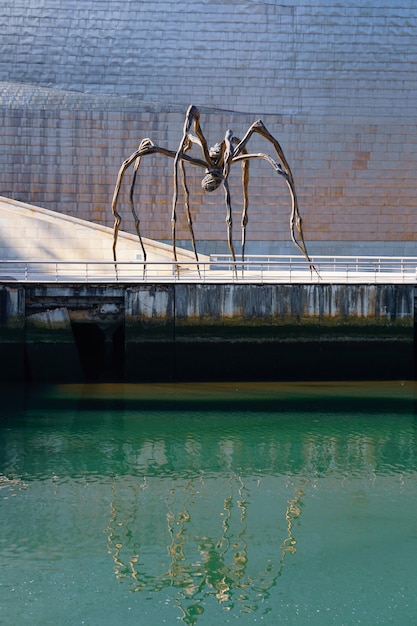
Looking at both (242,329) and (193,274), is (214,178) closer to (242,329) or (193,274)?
(242,329)

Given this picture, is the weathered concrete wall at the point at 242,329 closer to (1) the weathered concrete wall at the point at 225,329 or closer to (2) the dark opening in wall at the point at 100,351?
(1) the weathered concrete wall at the point at 225,329

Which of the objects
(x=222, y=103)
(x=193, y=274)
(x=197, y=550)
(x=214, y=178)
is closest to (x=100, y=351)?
(x=193, y=274)

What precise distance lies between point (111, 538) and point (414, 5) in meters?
26.8

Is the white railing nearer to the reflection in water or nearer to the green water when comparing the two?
the green water

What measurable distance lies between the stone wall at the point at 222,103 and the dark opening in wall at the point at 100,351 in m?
11.6

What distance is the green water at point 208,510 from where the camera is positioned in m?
7.59

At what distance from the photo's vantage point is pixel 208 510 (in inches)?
397

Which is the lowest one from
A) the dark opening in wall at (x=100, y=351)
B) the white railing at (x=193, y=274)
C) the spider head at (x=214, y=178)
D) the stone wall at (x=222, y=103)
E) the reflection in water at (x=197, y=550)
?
the reflection in water at (x=197, y=550)

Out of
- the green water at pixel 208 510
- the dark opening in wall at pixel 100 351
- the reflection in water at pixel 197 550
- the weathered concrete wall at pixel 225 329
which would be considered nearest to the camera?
the green water at pixel 208 510

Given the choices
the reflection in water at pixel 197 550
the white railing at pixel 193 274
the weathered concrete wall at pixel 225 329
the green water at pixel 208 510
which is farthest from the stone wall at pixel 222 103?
the reflection in water at pixel 197 550

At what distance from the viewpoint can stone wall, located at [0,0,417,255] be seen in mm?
30172

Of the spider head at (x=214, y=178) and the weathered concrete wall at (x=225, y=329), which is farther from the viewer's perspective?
the spider head at (x=214, y=178)

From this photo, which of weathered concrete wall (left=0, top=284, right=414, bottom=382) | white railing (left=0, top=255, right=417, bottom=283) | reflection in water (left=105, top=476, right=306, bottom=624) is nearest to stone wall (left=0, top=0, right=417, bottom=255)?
white railing (left=0, top=255, right=417, bottom=283)

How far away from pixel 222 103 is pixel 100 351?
14.4 meters
